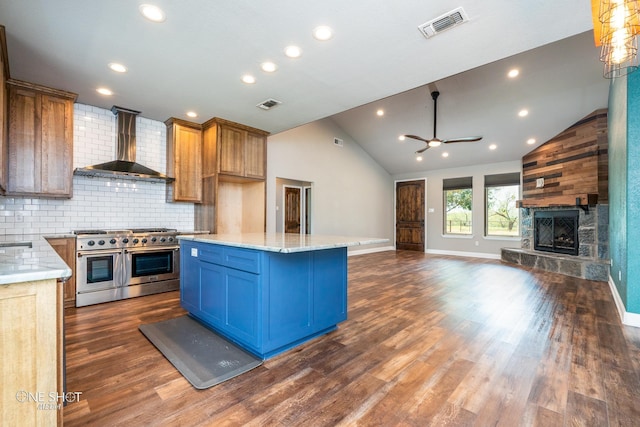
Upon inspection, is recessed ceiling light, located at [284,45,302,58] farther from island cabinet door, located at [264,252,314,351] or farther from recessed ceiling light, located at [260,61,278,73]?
island cabinet door, located at [264,252,314,351]

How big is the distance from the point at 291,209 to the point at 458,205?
16.7ft

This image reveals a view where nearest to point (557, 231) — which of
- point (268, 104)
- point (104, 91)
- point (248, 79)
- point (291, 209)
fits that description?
point (291, 209)

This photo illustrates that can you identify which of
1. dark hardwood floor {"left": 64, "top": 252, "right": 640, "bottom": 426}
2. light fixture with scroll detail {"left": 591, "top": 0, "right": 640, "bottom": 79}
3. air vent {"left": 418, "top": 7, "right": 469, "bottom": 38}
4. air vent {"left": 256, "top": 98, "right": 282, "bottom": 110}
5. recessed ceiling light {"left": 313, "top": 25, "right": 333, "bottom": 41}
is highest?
recessed ceiling light {"left": 313, "top": 25, "right": 333, "bottom": 41}

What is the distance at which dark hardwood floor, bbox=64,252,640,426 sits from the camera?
1652 mm

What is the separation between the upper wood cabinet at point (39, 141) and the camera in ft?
10.9

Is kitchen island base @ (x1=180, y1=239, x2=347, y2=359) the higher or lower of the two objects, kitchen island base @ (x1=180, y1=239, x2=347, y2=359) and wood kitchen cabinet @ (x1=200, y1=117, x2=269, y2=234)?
the lower

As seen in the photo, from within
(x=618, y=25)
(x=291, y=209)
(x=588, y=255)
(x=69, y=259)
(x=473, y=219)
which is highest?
(x=618, y=25)

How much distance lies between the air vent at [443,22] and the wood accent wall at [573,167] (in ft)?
16.5

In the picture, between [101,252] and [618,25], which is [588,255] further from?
[101,252]

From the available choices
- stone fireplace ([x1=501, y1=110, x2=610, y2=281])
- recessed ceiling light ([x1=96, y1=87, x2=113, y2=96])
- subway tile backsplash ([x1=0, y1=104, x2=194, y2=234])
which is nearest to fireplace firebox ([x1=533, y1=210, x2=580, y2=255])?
stone fireplace ([x1=501, y1=110, x2=610, y2=281])

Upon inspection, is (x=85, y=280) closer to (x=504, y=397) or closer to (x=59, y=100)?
(x=59, y=100)

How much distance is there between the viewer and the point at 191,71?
10.3 ft

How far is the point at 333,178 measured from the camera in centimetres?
764

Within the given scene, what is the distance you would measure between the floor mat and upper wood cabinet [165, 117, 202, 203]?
2.36m
